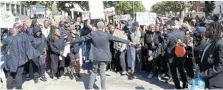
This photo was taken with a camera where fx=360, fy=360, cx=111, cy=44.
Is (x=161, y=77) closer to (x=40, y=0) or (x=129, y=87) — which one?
(x=129, y=87)

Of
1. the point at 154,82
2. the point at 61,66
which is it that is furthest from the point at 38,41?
the point at 154,82

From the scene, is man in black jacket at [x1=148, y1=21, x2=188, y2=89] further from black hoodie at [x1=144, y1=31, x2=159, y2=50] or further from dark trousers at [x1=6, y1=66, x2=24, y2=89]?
dark trousers at [x1=6, y1=66, x2=24, y2=89]

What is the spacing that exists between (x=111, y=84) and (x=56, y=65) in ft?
5.57

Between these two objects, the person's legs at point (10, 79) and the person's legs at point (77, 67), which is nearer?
the person's legs at point (10, 79)

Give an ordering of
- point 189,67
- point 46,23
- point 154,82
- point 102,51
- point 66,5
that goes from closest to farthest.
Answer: point 102,51 → point 189,67 → point 154,82 → point 46,23 → point 66,5

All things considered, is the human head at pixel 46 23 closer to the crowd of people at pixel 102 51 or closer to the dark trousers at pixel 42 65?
the crowd of people at pixel 102 51

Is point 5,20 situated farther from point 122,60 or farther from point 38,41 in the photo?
point 122,60

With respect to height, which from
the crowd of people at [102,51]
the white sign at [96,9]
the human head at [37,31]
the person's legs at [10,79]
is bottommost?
the person's legs at [10,79]

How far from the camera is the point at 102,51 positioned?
822 centimetres

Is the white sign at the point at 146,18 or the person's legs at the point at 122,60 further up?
the white sign at the point at 146,18

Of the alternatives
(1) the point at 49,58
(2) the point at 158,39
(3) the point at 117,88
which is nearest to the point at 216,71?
(3) the point at 117,88

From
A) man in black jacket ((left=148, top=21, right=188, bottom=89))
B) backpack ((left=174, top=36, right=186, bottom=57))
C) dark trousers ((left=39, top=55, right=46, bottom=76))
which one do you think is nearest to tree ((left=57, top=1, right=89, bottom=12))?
dark trousers ((left=39, top=55, right=46, bottom=76))

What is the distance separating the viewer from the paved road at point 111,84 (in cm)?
920

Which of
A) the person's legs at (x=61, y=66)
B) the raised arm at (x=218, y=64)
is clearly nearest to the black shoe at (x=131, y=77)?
the person's legs at (x=61, y=66)
